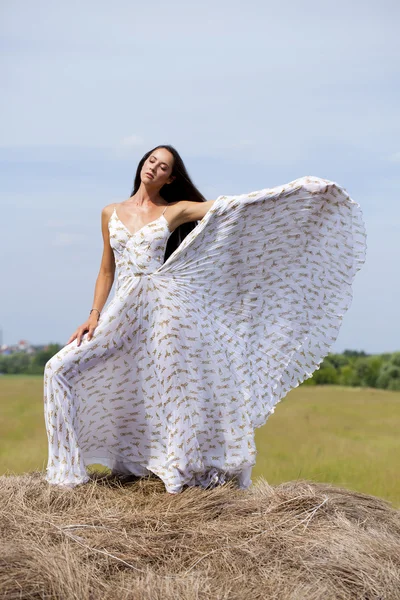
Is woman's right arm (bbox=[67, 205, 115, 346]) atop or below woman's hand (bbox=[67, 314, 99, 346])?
atop

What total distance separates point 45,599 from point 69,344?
1652 mm

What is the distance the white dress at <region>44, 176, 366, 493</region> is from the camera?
452 centimetres

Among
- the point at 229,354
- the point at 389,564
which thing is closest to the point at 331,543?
the point at 389,564

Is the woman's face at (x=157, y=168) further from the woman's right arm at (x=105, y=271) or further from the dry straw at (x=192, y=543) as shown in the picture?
the dry straw at (x=192, y=543)

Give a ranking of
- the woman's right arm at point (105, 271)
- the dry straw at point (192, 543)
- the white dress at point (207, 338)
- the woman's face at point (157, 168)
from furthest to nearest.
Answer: the woman's right arm at point (105, 271)
the woman's face at point (157, 168)
the white dress at point (207, 338)
the dry straw at point (192, 543)

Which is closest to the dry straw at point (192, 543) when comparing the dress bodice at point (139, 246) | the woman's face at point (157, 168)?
the dress bodice at point (139, 246)

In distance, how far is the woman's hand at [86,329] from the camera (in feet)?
14.9

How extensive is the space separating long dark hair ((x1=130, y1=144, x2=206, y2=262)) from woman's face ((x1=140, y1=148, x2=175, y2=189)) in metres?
0.09

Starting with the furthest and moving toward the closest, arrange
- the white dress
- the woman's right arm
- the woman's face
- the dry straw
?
the woman's right arm
the woman's face
the white dress
the dry straw

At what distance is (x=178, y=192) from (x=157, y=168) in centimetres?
27

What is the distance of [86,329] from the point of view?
181 inches

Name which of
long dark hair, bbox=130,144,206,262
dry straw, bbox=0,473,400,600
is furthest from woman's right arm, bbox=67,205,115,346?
dry straw, bbox=0,473,400,600

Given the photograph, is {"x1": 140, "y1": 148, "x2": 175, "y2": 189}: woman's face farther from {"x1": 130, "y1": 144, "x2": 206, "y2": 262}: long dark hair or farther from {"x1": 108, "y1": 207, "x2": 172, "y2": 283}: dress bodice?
{"x1": 108, "y1": 207, "x2": 172, "y2": 283}: dress bodice

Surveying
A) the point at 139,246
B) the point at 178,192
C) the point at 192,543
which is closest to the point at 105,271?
the point at 139,246
